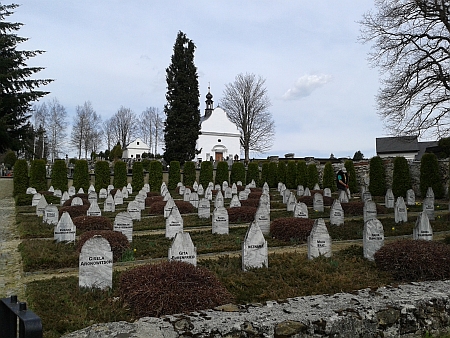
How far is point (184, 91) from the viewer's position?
4031 centimetres

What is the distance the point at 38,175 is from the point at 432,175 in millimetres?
22385

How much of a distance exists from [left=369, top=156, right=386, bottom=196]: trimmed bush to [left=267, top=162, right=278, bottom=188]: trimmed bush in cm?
799

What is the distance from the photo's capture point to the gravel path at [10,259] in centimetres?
670

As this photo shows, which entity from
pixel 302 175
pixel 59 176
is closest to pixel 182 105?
pixel 302 175

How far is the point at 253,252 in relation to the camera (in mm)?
7441

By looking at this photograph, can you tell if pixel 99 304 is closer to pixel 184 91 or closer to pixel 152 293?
pixel 152 293

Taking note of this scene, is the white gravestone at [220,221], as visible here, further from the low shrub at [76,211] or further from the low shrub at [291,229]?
the low shrub at [76,211]

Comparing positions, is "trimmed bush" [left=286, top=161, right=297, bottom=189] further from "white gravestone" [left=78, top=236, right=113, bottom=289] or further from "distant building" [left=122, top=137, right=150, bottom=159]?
"distant building" [left=122, top=137, right=150, bottom=159]

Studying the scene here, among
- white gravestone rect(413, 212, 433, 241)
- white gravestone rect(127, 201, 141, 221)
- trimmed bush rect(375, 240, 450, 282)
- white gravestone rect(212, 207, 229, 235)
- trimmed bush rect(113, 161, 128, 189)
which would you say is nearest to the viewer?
trimmed bush rect(375, 240, 450, 282)

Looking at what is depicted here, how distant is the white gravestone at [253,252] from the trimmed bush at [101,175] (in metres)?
21.5

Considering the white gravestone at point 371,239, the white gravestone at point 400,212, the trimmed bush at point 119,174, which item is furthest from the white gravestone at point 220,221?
the trimmed bush at point 119,174

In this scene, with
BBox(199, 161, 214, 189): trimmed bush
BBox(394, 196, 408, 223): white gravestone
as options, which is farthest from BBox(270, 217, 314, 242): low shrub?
BBox(199, 161, 214, 189): trimmed bush

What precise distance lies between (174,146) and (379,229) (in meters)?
32.5

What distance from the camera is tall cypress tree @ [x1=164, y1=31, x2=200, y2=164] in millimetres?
39656
